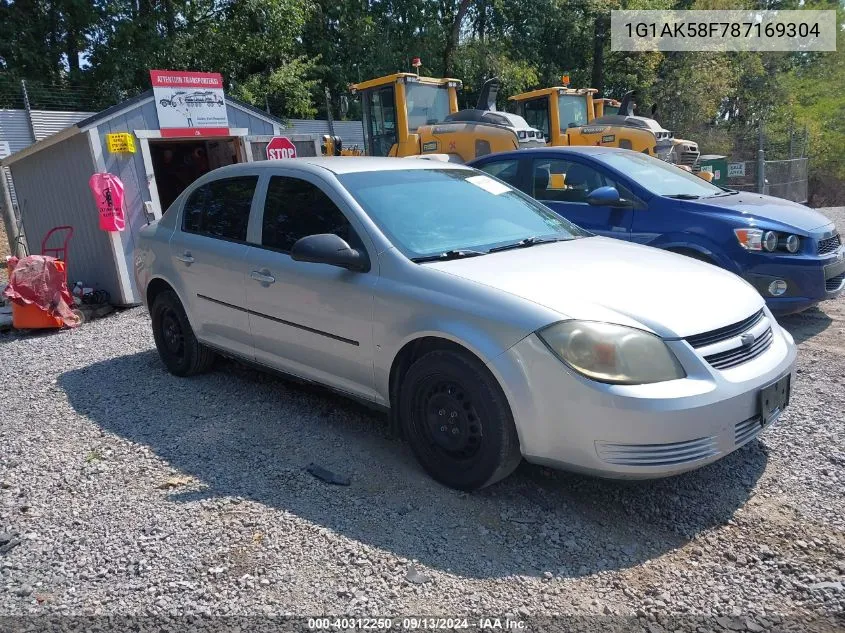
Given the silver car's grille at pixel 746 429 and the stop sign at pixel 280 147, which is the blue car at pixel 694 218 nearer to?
the silver car's grille at pixel 746 429

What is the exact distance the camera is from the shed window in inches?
190

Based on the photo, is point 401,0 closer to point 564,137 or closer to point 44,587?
point 564,137

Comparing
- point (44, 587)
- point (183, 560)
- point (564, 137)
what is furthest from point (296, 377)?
point (564, 137)

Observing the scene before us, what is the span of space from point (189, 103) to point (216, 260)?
5583mm

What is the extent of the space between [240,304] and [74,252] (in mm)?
6368

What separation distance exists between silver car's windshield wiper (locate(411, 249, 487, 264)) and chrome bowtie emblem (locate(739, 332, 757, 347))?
139cm

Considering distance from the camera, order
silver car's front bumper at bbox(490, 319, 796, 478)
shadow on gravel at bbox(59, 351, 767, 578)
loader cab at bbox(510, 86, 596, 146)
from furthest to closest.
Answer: loader cab at bbox(510, 86, 596, 146), shadow on gravel at bbox(59, 351, 767, 578), silver car's front bumper at bbox(490, 319, 796, 478)

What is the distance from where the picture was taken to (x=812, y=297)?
223 inches

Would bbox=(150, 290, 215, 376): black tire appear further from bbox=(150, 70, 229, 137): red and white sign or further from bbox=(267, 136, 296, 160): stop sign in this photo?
bbox=(267, 136, 296, 160): stop sign

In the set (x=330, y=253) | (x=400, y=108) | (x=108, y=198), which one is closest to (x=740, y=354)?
(x=330, y=253)

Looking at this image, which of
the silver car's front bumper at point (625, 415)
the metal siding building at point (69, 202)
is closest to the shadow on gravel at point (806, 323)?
the silver car's front bumper at point (625, 415)

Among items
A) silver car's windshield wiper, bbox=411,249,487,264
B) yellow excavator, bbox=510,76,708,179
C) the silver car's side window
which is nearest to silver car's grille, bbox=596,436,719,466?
silver car's windshield wiper, bbox=411,249,487,264

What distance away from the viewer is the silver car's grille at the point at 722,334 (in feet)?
10.2

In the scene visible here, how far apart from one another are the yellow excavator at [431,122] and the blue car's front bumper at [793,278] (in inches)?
236
